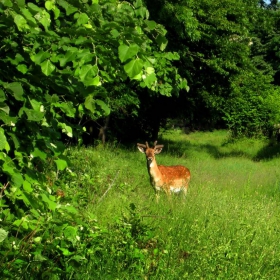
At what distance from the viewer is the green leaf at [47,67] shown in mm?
3363

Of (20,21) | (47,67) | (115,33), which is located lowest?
(47,67)

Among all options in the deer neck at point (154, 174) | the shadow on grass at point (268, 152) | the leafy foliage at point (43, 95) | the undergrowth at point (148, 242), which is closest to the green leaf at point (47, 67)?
the leafy foliage at point (43, 95)

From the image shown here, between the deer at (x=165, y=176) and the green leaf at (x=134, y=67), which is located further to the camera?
the deer at (x=165, y=176)

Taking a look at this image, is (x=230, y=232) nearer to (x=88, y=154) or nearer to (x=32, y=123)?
(x=32, y=123)

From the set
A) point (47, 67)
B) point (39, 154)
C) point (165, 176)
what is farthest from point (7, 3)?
point (165, 176)

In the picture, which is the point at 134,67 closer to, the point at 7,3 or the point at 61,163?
the point at 7,3

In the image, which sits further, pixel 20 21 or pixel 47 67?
pixel 47 67

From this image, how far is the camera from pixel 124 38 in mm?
3281

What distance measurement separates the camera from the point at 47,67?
3387 millimetres

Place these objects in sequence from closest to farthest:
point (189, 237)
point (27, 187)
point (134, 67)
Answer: point (134, 67) → point (27, 187) → point (189, 237)

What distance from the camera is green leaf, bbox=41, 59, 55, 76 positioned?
3.36 meters

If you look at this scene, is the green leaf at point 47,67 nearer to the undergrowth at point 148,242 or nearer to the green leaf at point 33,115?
the green leaf at point 33,115

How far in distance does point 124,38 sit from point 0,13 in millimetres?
888

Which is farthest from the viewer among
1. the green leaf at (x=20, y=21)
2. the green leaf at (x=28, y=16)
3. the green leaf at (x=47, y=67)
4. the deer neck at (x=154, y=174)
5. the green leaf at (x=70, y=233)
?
the deer neck at (x=154, y=174)
